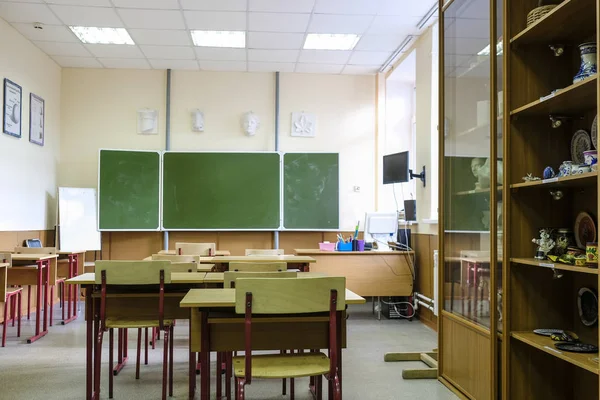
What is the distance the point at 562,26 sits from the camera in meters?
2.58

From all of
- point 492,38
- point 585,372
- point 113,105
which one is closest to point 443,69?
point 492,38

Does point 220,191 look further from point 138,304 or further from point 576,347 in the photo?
point 576,347

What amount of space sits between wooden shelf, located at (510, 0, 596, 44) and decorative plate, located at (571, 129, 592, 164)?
474 mm

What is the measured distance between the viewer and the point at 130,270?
3.13 meters

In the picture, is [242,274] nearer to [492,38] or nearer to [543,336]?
[543,336]

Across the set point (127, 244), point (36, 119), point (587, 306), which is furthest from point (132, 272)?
point (127, 244)

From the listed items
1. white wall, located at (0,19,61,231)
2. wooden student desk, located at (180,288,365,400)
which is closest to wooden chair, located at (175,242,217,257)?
white wall, located at (0,19,61,231)

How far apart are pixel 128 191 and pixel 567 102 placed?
6113 millimetres

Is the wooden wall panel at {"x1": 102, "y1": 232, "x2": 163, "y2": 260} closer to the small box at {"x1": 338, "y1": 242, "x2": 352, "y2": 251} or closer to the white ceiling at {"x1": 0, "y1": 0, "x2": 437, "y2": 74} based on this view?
the white ceiling at {"x1": 0, "y1": 0, "x2": 437, "y2": 74}

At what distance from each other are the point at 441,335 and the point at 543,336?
3.54 feet

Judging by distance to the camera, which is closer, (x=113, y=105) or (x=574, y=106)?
(x=574, y=106)

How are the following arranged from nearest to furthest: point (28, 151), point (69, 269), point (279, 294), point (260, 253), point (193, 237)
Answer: point (279, 294) < point (260, 253) < point (69, 269) < point (28, 151) < point (193, 237)

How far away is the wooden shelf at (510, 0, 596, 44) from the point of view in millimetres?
2361

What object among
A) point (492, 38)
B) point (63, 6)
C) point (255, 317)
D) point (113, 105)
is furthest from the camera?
point (113, 105)
